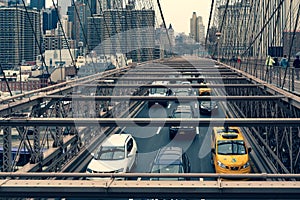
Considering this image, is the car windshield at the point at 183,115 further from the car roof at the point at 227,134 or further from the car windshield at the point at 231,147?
the car windshield at the point at 231,147

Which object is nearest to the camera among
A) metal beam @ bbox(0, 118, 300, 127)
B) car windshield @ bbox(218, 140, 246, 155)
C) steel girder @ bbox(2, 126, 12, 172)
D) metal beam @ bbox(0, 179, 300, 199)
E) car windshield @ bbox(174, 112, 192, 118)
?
metal beam @ bbox(0, 179, 300, 199)

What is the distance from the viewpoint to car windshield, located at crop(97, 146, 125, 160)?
12.6 m

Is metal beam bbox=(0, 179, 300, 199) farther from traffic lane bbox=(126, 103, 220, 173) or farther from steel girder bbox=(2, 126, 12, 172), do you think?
traffic lane bbox=(126, 103, 220, 173)

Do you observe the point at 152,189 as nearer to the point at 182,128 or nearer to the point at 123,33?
the point at 182,128

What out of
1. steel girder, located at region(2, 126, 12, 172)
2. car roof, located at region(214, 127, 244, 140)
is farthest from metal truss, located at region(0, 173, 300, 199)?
car roof, located at region(214, 127, 244, 140)

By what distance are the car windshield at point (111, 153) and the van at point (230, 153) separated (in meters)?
3.39

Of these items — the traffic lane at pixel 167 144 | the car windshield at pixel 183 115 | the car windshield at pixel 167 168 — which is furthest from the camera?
the car windshield at pixel 183 115

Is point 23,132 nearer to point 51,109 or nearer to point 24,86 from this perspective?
point 51,109

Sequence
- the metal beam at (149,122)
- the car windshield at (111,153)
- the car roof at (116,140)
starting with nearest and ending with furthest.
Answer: the metal beam at (149,122) < the car windshield at (111,153) < the car roof at (116,140)

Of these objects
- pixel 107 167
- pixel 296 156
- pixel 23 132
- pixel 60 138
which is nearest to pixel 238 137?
pixel 296 156

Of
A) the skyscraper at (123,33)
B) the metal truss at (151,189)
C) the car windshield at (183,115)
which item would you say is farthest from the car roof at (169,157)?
the skyscraper at (123,33)

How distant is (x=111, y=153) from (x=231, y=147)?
439 cm

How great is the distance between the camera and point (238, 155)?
13.0 m

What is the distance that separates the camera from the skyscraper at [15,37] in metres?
12.4
